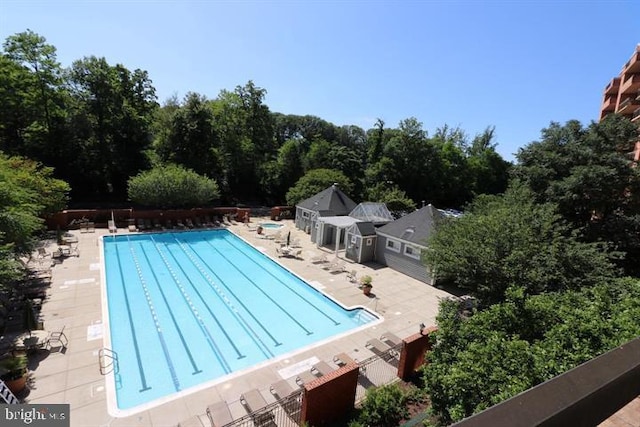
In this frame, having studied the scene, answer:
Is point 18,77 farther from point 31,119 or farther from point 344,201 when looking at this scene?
point 344,201

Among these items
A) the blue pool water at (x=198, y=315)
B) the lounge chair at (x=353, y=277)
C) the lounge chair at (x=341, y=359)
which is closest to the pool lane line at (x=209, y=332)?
the blue pool water at (x=198, y=315)

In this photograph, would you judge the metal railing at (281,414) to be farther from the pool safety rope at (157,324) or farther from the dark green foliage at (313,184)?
the dark green foliage at (313,184)

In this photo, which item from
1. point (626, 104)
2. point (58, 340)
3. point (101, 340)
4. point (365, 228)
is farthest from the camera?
point (626, 104)

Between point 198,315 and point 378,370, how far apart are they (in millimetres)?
7826

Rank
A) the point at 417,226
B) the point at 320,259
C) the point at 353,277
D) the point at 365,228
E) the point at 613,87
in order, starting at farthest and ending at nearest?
the point at 613,87 < the point at 365,228 < the point at 320,259 < the point at 417,226 < the point at 353,277

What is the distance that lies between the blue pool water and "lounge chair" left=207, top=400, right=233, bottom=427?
91.6 inches

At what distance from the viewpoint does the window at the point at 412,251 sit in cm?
1737

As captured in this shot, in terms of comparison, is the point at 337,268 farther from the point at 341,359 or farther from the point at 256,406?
the point at 256,406

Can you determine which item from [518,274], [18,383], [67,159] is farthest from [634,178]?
[67,159]

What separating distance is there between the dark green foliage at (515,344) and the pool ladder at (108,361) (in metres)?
9.07

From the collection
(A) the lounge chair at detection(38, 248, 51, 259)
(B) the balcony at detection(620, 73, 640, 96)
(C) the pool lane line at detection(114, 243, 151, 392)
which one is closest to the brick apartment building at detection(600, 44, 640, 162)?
(B) the balcony at detection(620, 73, 640, 96)

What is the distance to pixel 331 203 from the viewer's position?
976 inches

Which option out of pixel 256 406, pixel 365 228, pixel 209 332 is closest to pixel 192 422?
pixel 256 406

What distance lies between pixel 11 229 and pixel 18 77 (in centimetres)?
2363
